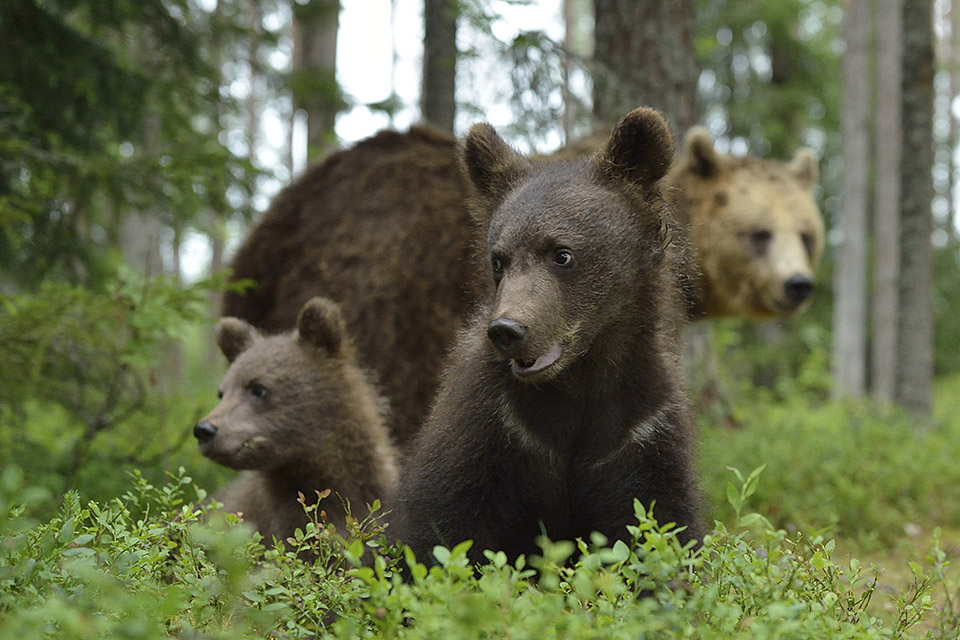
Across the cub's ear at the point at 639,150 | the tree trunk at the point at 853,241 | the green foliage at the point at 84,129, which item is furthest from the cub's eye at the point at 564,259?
the tree trunk at the point at 853,241

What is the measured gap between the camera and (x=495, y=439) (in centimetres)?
365

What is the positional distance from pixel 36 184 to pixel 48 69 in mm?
985

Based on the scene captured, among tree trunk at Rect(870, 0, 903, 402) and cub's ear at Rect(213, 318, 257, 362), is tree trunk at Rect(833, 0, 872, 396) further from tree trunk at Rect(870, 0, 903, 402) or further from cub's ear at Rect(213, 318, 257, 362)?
cub's ear at Rect(213, 318, 257, 362)

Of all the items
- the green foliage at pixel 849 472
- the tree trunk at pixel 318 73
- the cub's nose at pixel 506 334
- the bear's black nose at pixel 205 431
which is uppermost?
the tree trunk at pixel 318 73

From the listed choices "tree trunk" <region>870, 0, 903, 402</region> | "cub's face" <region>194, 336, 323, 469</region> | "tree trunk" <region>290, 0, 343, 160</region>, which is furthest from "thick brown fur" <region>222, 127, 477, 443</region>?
"tree trunk" <region>870, 0, 903, 402</region>

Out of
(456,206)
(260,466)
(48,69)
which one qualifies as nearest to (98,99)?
(48,69)

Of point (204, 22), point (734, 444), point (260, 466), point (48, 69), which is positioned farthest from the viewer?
point (204, 22)

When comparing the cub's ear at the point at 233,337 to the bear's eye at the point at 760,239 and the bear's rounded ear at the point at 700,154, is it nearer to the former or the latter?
the bear's rounded ear at the point at 700,154

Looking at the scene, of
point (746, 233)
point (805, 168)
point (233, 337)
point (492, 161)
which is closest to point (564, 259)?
point (492, 161)

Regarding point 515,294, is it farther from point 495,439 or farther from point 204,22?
point 204,22

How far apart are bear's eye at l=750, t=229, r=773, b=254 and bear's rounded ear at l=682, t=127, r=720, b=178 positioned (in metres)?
0.62

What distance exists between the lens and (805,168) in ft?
27.0

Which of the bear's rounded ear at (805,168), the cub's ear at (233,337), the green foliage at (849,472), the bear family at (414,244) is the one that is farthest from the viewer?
the bear's rounded ear at (805,168)

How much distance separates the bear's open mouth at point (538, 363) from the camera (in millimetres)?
3393
